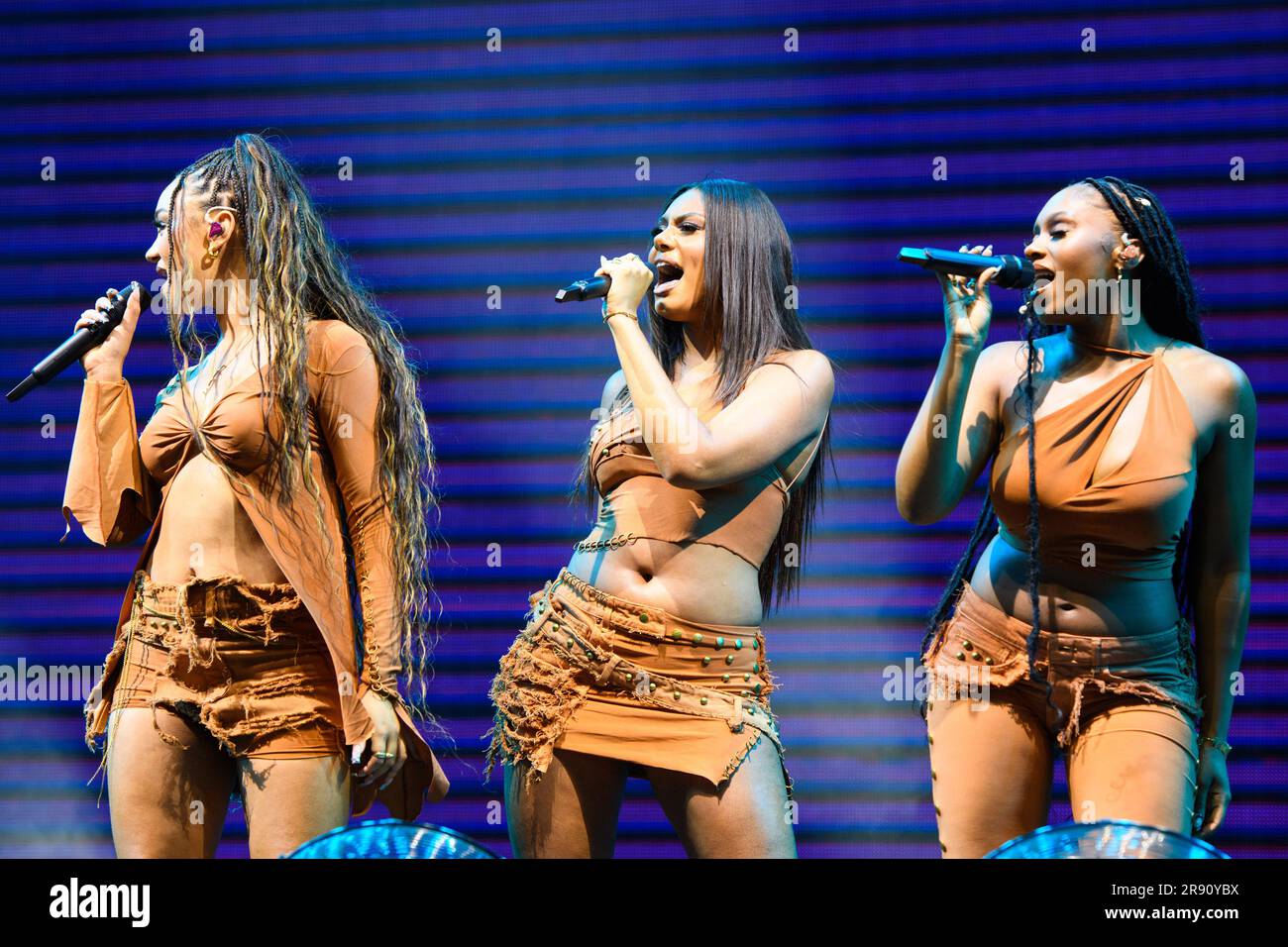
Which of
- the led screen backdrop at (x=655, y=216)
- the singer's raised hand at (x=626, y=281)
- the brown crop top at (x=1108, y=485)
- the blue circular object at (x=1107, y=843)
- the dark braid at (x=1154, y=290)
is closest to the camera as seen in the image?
the blue circular object at (x=1107, y=843)

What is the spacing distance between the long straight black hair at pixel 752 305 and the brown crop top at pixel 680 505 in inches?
3.5

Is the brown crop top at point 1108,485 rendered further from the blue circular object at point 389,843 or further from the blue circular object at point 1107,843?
the blue circular object at point 389,843

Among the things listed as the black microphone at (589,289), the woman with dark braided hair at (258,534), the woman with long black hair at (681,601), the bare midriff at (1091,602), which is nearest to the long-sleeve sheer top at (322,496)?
the woman with dark braided hair at (258,534)

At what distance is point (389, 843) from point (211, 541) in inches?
43.2

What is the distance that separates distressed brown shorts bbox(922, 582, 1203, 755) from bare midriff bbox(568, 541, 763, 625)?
0.47 m

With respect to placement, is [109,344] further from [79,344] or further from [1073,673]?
[1073,673]

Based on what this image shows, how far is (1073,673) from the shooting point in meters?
2.89

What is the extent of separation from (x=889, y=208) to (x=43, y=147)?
264 centimetres

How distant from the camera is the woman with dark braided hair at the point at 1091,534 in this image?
2.89m

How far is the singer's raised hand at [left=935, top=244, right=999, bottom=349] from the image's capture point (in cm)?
294

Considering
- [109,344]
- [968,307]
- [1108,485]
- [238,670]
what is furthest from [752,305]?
[109,344]

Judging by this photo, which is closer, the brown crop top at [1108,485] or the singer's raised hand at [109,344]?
the brown crop top at [1108,485]
